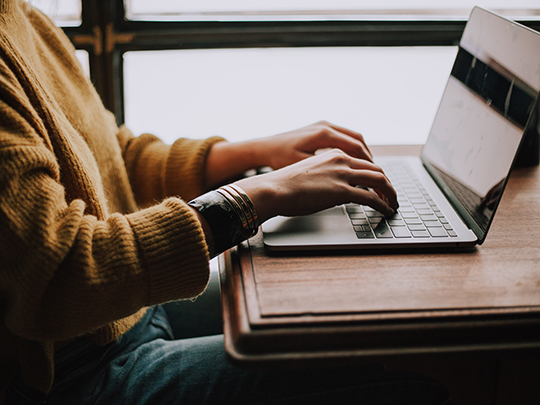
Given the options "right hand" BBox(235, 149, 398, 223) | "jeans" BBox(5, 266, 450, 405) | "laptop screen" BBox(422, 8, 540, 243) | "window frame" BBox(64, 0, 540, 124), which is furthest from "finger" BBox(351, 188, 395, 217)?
"window frame" BBox(64, 0, 540, 124)

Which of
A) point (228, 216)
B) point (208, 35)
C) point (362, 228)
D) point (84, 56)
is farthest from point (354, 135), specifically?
point (84, 56)

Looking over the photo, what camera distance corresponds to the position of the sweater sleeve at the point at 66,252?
1.59 ft

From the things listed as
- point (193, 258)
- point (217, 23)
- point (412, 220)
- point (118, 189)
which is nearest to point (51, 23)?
point (118, 189)

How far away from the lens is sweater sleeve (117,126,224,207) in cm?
90

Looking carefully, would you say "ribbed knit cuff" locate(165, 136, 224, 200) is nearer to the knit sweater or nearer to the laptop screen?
the knit sweater

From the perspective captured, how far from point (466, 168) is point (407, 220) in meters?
0.17

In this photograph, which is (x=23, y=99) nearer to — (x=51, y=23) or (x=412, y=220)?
(x=51, y=23)

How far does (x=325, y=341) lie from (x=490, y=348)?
194 millimetres

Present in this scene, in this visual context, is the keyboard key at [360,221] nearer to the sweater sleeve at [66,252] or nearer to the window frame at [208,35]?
the sweater sleeve at [66,252]

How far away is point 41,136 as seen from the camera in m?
0.57

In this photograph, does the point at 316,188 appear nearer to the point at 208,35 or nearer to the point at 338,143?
the point at 338,143

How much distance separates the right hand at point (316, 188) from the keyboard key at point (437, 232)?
7 centimetres

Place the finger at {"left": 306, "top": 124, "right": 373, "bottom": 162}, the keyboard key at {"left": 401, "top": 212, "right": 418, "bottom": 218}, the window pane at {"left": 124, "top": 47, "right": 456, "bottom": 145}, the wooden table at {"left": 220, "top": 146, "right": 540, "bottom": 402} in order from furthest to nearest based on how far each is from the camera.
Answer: the window pane at {"left": 124, "top": 47, "right": 456, "bottom": 145}, the finger at {"left": 306, "top": 124, "right": 373, "bottom": 162}, the keyboard key at {"left": 401, "top": 212, "right": 418, "bottom": 218}, the wooden table at {"left": 220, "top": 146, "right": 540, "bottom": 402}

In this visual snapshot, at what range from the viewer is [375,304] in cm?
51
